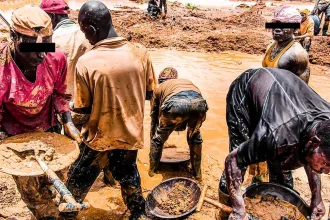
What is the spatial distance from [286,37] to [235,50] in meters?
7.12

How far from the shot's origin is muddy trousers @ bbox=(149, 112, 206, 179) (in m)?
3.91

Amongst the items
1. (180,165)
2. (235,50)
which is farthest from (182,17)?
(180,165)

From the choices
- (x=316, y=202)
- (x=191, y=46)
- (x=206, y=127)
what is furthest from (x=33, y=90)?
(x=191, y=46)

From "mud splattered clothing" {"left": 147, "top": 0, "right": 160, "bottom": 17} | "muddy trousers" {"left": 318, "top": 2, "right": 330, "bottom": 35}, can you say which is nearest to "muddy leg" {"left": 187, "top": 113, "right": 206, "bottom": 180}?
"muddy trousers" {"left": 318, "top": 2, "right": 330, "bottom": 35}

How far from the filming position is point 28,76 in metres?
2.69

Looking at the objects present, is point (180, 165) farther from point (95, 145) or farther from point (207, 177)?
point (95, 145)

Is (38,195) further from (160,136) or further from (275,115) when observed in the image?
(275,115)

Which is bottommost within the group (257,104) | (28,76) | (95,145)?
(95,145)

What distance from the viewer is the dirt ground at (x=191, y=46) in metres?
3.72

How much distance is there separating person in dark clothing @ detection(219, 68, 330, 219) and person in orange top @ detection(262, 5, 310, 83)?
128 centimetres

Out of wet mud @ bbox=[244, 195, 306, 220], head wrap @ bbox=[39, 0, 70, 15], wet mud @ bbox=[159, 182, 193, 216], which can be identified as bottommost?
wet mud @ bbox=[159, 182, 193, 216]

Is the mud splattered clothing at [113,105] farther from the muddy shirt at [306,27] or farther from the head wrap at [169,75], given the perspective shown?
the muddy shirt at [306,27]

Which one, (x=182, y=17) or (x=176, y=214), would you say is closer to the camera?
(x=176, y=214)

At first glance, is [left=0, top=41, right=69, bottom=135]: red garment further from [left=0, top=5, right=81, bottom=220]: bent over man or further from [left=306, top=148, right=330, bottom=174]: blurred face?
[left=306, top=148, right=330, bottom=174]: blurred face
